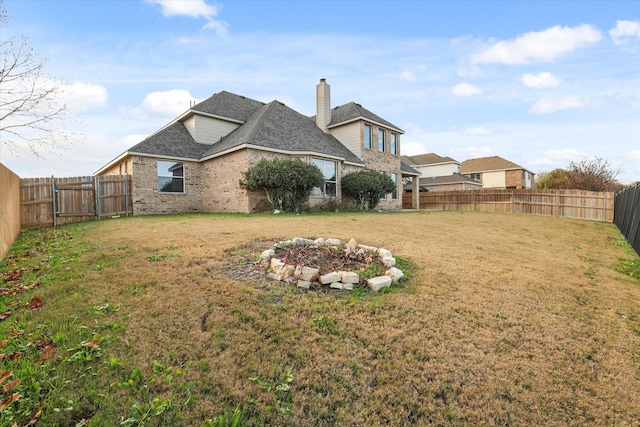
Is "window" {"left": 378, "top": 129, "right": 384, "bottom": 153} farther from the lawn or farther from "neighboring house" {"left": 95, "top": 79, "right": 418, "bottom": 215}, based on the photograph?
the lawn

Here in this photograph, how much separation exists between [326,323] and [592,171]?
32824mm

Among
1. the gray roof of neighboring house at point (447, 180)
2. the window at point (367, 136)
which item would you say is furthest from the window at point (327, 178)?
the gray roof of neighboring house at point (447, 180)

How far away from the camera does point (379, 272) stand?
486 cm

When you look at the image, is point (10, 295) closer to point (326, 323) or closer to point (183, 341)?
point (183, 341)

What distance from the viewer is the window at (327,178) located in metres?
16.5

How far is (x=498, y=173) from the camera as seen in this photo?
1508 inches

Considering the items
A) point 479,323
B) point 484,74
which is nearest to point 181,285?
point 479,323

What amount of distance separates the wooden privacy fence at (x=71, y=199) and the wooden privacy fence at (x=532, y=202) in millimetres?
21236

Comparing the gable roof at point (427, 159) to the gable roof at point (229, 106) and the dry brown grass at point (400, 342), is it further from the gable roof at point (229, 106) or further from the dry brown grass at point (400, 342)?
the dry brown grass at point (400, 342)

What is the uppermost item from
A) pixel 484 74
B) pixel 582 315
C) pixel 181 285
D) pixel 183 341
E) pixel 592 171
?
pixel 484 74

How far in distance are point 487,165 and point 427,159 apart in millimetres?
8677

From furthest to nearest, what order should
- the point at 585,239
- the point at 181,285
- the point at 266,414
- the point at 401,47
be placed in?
1. the point at 401,47
2. the point at 585,239
3. the point at 181,285
4. the point at 266,414

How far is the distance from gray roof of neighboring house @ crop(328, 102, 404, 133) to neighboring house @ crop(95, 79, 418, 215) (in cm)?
8

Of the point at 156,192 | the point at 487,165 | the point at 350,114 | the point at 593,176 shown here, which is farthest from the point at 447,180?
the point at 156,192
